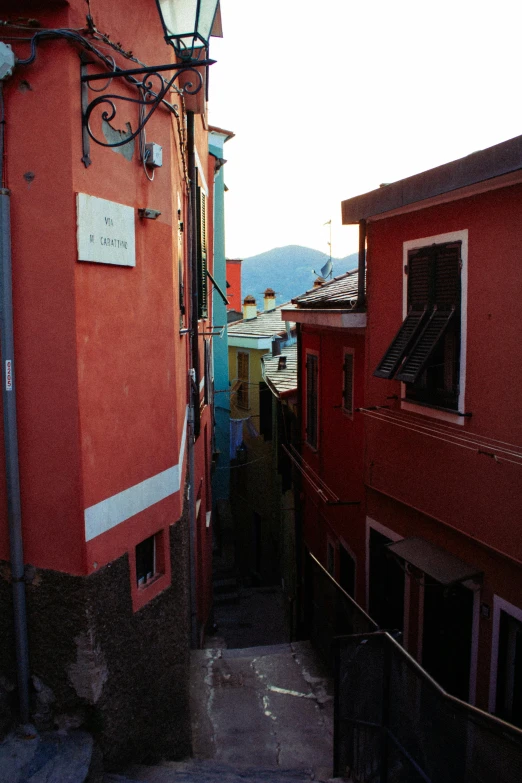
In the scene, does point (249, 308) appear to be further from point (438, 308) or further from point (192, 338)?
point (438, 308)

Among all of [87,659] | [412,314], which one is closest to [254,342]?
[412,314]

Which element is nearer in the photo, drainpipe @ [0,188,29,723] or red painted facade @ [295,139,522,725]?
drainpipe @ [0,188,29,723]

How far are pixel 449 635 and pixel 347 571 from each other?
11.1ft

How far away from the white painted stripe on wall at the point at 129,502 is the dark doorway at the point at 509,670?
11.5 feet

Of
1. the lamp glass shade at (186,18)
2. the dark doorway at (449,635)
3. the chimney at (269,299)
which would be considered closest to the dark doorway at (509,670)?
the dark doorway at (449,635)

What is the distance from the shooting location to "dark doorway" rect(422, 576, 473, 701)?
7.20m

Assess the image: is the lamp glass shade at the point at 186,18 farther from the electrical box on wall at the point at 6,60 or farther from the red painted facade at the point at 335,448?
the red painted facade at the point at 335,448

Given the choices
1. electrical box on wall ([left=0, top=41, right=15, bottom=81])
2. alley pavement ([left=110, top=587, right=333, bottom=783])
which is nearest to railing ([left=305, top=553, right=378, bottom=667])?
alley pavement ([left=110, top=587, right=333, bottom=783])

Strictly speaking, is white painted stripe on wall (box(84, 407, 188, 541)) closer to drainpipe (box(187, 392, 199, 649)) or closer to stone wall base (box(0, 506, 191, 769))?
stone wall base (box(0, 506, 191, 769))

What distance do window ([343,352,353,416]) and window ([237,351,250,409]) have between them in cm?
1383

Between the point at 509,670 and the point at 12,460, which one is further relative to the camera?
the point at 509,670

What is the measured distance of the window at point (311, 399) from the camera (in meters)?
12.7

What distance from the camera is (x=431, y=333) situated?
7.25 m

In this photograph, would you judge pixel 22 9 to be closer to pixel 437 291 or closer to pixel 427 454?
pixel 437 291
